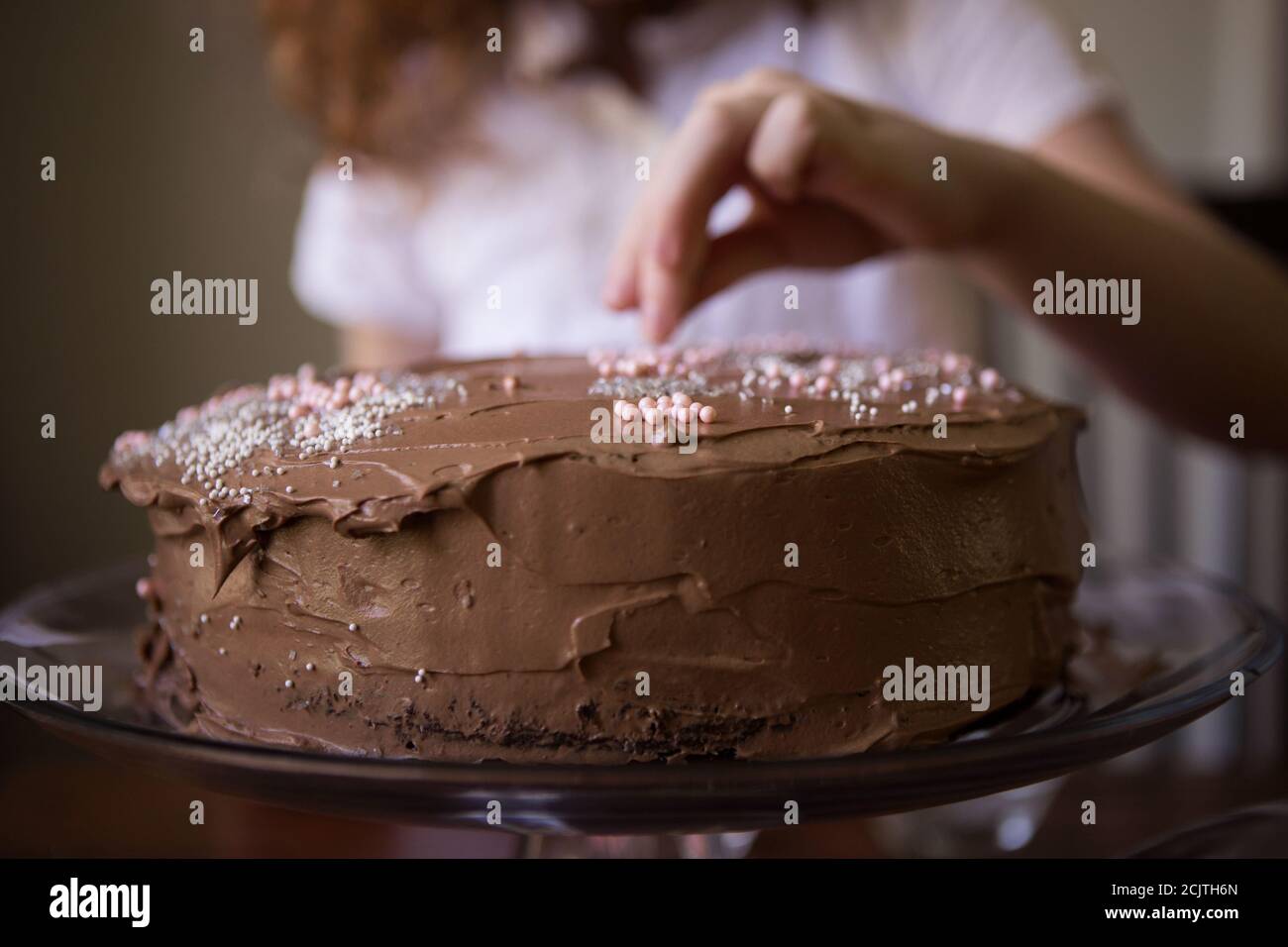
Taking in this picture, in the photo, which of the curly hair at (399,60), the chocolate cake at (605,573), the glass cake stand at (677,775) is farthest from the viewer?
the curly hair at (399,60)

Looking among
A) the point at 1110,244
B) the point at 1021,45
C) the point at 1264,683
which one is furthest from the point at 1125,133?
the point at 1264,683

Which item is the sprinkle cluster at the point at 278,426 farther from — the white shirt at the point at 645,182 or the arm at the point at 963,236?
the white shirt at the point at 645,182

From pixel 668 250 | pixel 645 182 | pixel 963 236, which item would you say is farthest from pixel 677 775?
pixel 645 182

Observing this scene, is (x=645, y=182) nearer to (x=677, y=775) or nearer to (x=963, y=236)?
(x=963, y=236)

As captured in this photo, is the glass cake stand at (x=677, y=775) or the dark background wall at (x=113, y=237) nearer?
the glass cake stand at (x=677, y=775)

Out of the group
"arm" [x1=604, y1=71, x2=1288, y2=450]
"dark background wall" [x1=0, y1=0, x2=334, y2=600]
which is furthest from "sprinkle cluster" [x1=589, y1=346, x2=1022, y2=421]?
"dark background wall" [x1=0, y1=0, x2=334, y2=600]

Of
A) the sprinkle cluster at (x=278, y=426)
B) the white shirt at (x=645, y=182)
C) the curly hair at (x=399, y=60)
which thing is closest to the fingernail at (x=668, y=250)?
the sprinkle cluster at (x=278, y=426)
